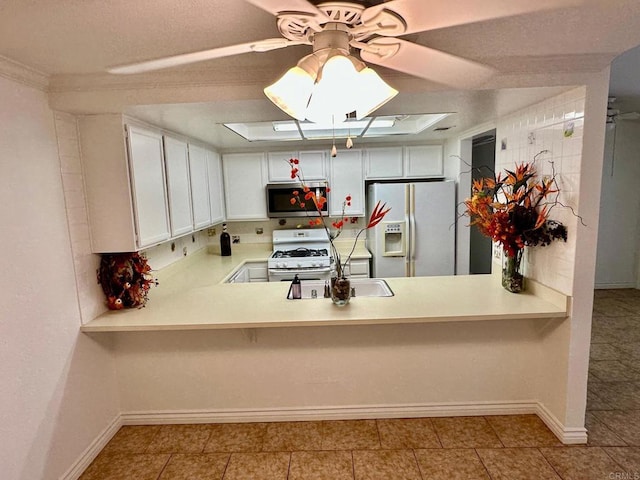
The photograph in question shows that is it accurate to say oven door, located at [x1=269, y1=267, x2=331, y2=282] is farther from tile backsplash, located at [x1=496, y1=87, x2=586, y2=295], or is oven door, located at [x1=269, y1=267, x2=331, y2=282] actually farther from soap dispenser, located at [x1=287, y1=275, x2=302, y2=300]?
tile backsplash, located at [x1=496, y1=87, x2=586, y2=295]

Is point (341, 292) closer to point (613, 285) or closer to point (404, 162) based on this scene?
point (404, 162)

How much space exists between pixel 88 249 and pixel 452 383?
95.3 inches

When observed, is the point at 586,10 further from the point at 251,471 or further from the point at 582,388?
the point at 251,471

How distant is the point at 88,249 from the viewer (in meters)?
2.09

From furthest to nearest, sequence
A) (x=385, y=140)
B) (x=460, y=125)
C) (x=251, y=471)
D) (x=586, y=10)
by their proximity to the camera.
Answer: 1. (x=385, y=140)
2. (x=460, y=125)
3. (x=251, y=471)
4. (x=586, y=10)

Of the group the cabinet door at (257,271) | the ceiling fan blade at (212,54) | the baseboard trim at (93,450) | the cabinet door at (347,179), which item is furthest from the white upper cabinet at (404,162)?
the baseboard trim at (93,450)

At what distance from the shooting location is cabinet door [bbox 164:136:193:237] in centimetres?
264

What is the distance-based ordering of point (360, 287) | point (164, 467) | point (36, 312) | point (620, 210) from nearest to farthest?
point (36, 312) → point (164, 467) → point (360, 287) → point (620, 210)

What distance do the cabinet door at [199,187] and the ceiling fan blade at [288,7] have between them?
244cm

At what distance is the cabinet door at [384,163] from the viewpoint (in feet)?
13.4

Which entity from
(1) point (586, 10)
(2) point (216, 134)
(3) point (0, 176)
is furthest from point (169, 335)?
(1) point (586, 10)

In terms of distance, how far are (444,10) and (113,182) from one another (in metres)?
1.91

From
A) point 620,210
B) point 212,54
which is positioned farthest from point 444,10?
point 620,210

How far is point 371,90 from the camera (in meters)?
1.13
